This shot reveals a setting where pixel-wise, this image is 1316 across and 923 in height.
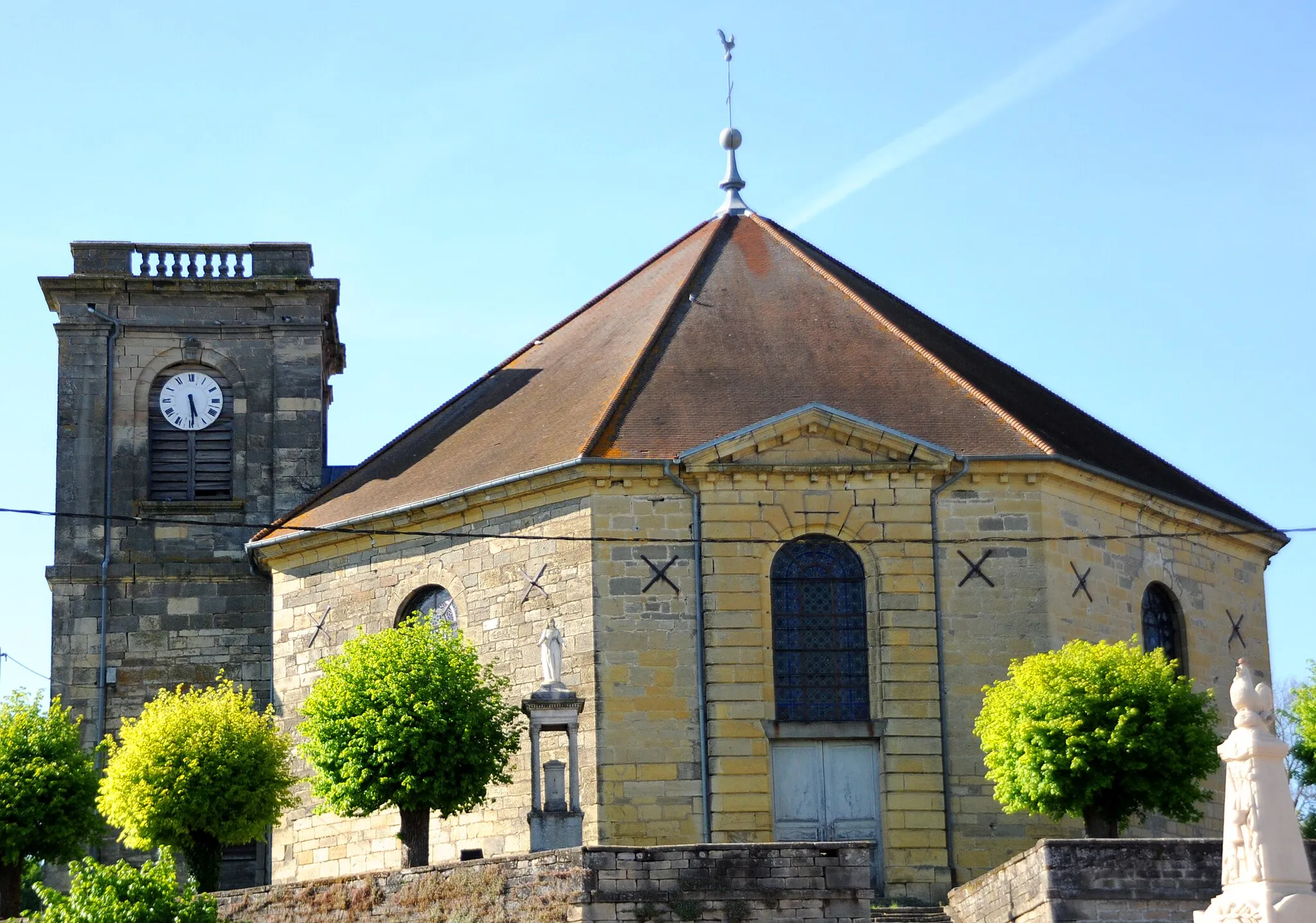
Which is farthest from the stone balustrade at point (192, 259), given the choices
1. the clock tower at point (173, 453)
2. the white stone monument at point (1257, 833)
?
the white stone monument at point (1257, 833)

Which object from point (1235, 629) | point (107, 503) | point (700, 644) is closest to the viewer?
point (700, 644)

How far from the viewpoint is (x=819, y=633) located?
95.1ft

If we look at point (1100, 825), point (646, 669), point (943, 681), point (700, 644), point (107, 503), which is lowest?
point (1100, 825)

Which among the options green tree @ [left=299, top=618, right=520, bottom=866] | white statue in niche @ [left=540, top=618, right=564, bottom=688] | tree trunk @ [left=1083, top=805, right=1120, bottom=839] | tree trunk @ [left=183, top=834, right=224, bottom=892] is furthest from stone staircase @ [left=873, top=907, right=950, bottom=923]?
tree trunk @ [left=183, top=834, right=224, bottom=892]

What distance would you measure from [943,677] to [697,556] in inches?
142

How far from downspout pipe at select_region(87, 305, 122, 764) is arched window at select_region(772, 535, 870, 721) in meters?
10.9

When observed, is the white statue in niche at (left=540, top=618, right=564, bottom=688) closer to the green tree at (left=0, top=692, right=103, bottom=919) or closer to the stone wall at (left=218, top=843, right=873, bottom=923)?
the stone wall at (left=218, top=843, right=873, bottom=923)

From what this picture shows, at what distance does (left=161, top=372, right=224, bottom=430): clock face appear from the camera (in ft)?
116

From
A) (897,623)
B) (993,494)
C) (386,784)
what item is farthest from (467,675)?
(993,494)

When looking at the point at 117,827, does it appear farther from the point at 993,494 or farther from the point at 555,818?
the point at 993,494

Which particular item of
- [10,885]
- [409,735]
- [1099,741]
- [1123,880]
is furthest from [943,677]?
[10,885]

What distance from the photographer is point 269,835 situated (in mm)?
32031

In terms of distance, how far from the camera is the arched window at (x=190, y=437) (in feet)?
115

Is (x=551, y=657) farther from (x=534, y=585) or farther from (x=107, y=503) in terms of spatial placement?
(x=107, y=503)
